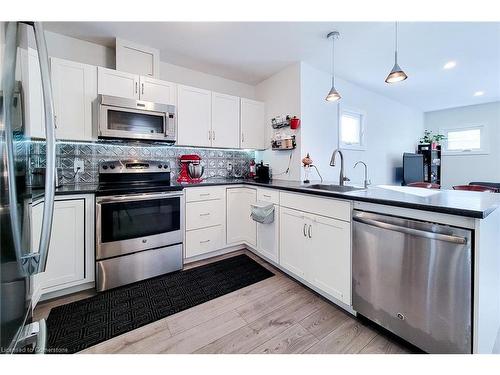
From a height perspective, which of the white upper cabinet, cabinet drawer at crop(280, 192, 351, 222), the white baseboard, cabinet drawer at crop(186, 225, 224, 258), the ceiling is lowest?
the white baseboard

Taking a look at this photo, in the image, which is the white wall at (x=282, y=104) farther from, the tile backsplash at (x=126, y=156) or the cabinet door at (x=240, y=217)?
the cabinet door at (x=240, y=217)

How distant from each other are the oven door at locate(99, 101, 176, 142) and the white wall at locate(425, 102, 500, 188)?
21.0ft

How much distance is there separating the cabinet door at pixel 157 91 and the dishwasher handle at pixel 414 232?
2400 millimetres

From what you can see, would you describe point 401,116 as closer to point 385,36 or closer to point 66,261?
point 385,36

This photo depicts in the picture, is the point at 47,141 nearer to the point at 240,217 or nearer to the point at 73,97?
the point at 73,97

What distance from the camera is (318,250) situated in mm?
1904

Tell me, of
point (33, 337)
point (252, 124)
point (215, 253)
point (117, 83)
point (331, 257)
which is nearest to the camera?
point (33, 337)

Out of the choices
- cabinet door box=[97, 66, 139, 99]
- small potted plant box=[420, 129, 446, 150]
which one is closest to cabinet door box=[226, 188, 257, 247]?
cabinet door box=[97, 66, 139, 99]

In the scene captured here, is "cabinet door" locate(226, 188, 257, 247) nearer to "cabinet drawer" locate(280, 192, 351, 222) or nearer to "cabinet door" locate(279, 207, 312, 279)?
"cabinet door" locate(279, 207, 312, 279)

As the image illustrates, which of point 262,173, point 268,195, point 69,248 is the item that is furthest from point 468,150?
point 69,248

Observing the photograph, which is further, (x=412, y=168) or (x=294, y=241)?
(x=412, y=168)

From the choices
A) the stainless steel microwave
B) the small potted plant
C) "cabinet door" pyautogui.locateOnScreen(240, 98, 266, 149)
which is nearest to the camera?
the stainless steel microwave

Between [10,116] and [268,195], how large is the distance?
206 cm

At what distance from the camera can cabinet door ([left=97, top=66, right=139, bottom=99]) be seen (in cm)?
227
